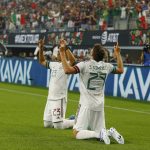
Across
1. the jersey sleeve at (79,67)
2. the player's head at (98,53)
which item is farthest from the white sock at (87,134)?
the player's head at (98,53)

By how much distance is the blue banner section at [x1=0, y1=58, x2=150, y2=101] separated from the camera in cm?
2203

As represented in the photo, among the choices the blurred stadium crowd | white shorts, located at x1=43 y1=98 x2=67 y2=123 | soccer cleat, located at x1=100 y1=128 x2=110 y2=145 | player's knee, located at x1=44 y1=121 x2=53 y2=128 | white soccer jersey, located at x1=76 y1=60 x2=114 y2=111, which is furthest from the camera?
the blurred stadium crowd

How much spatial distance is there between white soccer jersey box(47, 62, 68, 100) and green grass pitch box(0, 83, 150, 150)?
0.79 meters

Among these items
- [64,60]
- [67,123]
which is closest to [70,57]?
[67,123]

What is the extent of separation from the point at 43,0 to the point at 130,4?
13.1 m

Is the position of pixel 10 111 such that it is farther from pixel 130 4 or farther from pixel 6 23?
pixel 6 23

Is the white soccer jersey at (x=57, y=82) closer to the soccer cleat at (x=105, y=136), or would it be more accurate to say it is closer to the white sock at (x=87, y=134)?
the white sock at (x=87, y=134)

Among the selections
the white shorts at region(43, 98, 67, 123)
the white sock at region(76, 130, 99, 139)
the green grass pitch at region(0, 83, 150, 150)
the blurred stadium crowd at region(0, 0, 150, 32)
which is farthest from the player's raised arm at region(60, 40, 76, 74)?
the blurred stadium crowd at region(0, 0, 150, 32)

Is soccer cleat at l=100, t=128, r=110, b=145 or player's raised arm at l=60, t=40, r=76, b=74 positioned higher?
player's raised arm at l=60, t=40, r=76, b=74

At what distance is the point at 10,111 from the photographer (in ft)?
55.0

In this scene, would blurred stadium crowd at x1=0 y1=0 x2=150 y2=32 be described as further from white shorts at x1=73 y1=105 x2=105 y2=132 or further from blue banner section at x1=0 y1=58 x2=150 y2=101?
white shorts at x1=73 y1=105 x2=105 y2=132

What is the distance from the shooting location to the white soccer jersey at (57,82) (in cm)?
1288

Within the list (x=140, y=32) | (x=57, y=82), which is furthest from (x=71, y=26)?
(x=57, y=82)

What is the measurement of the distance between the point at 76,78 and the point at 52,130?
→ 13.3m
